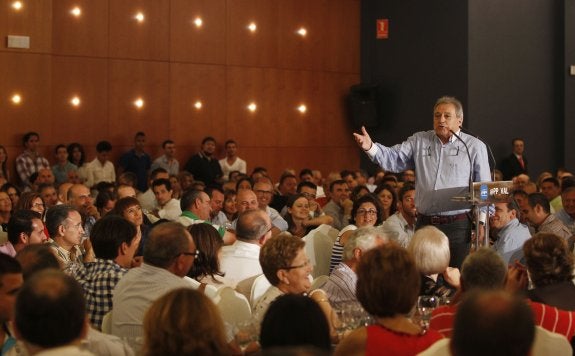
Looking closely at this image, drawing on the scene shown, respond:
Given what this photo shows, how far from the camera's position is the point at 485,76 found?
12.7m

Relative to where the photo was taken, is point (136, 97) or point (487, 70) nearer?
point (136, 97)

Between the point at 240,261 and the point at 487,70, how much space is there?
873 centimetres

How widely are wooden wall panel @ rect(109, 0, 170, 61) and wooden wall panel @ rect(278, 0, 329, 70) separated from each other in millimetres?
1981

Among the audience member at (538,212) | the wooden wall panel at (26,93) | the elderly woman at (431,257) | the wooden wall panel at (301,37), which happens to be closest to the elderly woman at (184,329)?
the elderly woman at (431,257)

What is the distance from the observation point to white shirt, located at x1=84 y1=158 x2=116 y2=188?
11391 mm

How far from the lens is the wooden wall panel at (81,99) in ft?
38.1

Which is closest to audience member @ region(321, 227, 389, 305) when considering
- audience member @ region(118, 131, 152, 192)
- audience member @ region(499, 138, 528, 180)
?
audience member @ region(118, 131, 152, 192)

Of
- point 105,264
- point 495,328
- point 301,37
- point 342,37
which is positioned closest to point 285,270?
point 105,264

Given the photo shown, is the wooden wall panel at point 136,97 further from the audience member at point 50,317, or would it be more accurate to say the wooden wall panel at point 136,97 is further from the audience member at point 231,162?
the audience member at point 50,317

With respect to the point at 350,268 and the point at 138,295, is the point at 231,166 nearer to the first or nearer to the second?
the point at 350,268

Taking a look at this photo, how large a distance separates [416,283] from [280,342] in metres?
0.65

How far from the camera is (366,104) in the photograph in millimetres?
13836

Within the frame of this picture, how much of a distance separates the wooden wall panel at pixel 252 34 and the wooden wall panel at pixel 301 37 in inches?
5.5

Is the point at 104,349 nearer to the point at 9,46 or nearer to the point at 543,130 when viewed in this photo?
the point at 9,46
